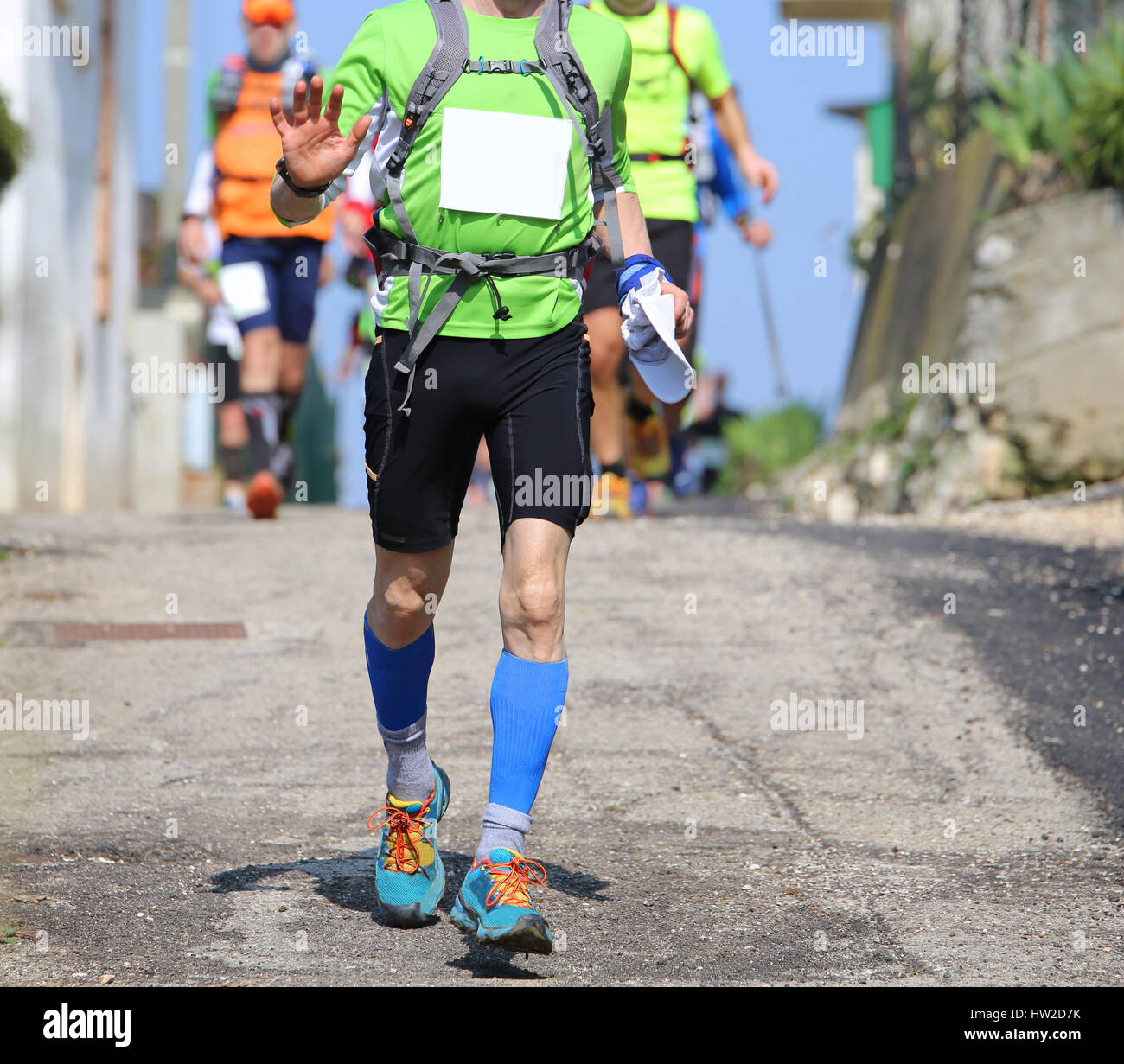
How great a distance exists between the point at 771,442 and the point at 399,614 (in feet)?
44.6

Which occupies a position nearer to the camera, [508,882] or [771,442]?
[508,882]

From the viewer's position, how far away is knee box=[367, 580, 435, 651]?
134 inches

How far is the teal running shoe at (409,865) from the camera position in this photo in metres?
3.30

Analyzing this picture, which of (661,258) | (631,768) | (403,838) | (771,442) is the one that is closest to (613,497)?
(661,258)

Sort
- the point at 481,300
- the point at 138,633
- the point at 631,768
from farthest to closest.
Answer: the point at 138,633, the point at 631,768, the point at 481,300

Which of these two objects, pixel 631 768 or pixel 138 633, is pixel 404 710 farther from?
pixel 138 633

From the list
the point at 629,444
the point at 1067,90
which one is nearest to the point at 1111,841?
the point at 629,444

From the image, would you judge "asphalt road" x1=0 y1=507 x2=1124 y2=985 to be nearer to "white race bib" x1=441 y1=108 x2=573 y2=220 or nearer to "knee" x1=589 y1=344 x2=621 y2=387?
"knee" x1=589 y1=344 x2=621 y2=387

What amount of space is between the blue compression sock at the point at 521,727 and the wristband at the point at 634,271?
762 mm

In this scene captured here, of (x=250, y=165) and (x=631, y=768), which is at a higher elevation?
(x=250, y=165)

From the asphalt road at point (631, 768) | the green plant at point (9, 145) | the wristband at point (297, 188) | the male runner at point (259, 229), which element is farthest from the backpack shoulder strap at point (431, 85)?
the green plant at point (9, 145)

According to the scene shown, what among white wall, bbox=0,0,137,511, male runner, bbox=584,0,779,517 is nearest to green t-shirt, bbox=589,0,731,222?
male runner, bbox=584,0,779,517

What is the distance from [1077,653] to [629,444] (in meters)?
3.40

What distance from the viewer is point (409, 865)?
3.34 metres
